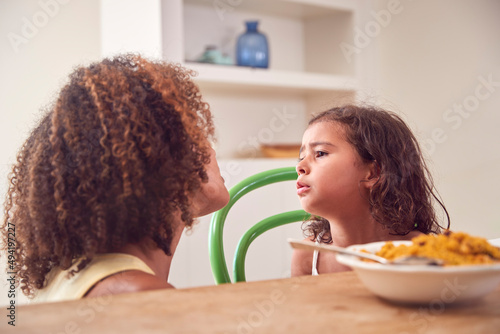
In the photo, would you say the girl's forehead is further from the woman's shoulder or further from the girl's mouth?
the woman's shoulder

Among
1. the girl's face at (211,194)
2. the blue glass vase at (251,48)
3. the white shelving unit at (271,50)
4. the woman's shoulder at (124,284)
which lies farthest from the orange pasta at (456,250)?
the blue glass vase at (251,48)

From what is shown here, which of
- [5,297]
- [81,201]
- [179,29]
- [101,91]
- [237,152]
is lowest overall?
[5,297]

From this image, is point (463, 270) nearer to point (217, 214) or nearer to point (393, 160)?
point (217, 214)

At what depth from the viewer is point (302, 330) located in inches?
18.6

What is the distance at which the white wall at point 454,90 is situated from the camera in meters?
2.98

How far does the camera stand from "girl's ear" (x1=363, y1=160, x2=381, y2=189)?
130 cm

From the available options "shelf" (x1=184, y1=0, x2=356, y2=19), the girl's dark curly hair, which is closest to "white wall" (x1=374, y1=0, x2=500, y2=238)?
"shelf" (x1=184, y1=0, x2=356, y2=19)

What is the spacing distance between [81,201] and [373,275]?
1.31ft

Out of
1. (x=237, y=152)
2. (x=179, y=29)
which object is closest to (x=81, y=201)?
(x=179, y=29)

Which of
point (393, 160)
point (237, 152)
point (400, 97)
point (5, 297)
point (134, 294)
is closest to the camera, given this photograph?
point (134, 294)

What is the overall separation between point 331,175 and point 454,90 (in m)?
2.22

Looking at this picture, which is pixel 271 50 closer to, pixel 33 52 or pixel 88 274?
pixel 33 52

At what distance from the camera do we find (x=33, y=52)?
2619mm

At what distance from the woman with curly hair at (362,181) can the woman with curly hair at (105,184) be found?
511mm
